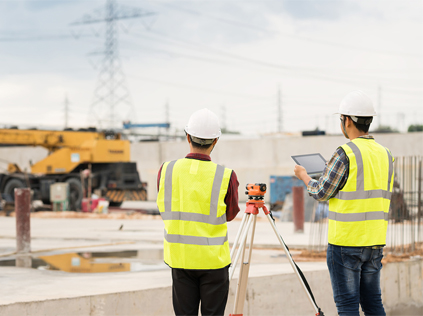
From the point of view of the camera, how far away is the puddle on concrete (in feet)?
25.4

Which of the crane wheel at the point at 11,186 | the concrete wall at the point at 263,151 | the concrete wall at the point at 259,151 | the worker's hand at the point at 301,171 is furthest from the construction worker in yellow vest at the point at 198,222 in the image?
the concrete wall at the point at 263,151

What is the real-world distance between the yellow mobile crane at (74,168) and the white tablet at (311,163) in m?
18.3

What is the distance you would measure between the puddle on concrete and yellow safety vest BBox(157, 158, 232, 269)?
4488mm

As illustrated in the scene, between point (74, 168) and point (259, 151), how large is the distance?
50.1 ft

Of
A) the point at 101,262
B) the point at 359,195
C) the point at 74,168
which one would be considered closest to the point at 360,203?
the point at 359,195

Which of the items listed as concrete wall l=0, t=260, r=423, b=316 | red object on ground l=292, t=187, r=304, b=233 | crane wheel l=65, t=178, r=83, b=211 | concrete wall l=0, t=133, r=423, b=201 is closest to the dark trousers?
concrete wall l=0, t=260, r=423, b=316

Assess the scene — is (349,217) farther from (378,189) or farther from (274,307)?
(274,307)

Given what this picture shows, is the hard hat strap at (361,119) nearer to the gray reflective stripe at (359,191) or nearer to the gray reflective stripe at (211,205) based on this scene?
the gray reflective stripe at (359,191)

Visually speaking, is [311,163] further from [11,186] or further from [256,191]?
[11,186]

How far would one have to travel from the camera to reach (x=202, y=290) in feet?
10.8

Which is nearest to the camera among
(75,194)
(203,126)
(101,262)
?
(203,126)

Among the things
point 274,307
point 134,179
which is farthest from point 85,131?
point 274,307

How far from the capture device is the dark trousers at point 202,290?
10.7ft

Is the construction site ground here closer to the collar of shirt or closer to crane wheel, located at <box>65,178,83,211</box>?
the collar of shirt
